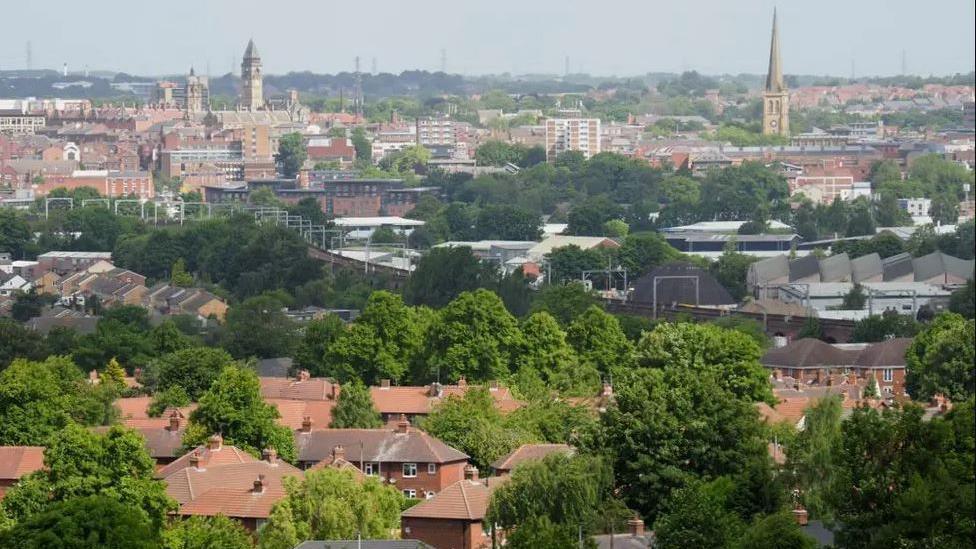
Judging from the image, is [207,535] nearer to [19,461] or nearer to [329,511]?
[329,511]

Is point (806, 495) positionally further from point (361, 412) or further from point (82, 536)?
point (361, 412)

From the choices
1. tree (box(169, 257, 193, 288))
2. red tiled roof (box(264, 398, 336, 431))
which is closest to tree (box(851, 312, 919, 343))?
red tiled roof (box(264, 398, 336, 431))

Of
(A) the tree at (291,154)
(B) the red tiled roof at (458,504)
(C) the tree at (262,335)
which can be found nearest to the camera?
(B) the red tiled roof at (458,504)

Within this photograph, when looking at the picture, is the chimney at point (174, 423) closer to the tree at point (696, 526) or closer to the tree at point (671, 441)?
the tree at point (671, 441)

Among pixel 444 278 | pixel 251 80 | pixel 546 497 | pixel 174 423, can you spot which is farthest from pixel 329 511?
pixel 251 80

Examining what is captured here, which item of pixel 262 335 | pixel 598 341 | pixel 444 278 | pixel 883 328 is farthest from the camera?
pixel 444 278

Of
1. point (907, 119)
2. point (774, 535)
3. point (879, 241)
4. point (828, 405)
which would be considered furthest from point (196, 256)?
point (907, 119)

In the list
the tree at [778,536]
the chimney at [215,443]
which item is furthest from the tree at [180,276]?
the tree at [778,536]
